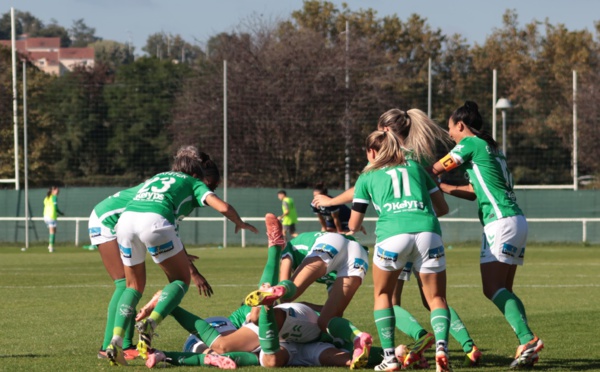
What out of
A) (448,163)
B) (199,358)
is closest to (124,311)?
(199,358)

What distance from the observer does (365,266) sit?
8508mm

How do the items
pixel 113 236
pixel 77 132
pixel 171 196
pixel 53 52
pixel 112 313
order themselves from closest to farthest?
pixel 171 196 → pixel 112 313 → pixel 113 236 → pixel 77 132 → pixel 53 52

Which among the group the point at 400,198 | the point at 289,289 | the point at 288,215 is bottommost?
the point at 288,215

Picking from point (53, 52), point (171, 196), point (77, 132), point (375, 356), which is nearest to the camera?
point (375, 356)

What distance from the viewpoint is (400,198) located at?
7.68 metres

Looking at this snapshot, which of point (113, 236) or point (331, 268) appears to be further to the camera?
point (113, 236)

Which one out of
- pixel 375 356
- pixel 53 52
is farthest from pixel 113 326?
pixel 53 52

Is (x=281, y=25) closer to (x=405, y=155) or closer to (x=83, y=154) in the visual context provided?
(x=83, y=154)

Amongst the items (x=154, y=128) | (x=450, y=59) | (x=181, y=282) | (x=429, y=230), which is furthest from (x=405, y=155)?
(x=450, y=59)

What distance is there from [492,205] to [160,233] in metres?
2.79

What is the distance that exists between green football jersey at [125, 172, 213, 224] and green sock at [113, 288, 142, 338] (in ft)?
2.33

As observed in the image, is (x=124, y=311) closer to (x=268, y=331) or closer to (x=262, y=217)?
(x=268, y=331)

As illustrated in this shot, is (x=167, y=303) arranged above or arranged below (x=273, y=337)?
above

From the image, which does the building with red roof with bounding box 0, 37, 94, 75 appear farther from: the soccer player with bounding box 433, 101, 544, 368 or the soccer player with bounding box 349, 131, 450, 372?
the soccer player with bounding box 349, 131, 450, 372
